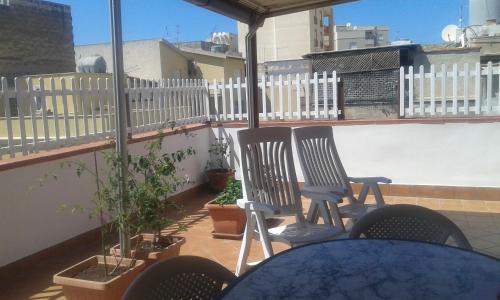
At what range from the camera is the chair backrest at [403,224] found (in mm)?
1854

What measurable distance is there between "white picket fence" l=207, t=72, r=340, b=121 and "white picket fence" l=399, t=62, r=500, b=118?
37.1 inches

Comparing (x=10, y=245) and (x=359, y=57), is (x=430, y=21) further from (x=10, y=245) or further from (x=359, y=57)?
(x=10, y=245)

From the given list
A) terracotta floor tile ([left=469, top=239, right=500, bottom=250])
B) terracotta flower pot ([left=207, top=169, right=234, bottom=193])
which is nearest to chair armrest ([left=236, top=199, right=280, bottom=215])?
terracotta floor tile ([left=469, top=239, right=500, bottom=250])

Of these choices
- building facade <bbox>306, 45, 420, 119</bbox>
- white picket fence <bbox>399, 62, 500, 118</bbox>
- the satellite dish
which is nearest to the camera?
white picket fence <bbox>399, 62, 500, 118</bbox>

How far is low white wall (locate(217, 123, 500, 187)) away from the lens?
202 inches

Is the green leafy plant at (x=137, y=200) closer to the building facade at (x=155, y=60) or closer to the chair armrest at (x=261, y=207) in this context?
the chair armrest at (x=261, y=207)

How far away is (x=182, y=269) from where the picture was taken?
133 centimetres

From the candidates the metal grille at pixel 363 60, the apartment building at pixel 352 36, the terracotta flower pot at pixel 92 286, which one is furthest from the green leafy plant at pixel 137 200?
the apartment building at pixel 352 36

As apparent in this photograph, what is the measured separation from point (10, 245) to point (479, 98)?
206 inches

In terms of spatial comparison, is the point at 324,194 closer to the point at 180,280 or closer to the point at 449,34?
the point at 180,280

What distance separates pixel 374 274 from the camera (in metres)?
1.38

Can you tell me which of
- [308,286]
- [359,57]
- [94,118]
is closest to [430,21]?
[359,57]

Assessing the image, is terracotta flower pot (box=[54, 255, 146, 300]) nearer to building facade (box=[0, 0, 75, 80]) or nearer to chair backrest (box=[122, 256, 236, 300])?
chair backrest (box=[122, 256, 236, 300])

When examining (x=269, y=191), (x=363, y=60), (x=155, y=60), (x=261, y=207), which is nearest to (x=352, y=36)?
(x=155, y=60)
